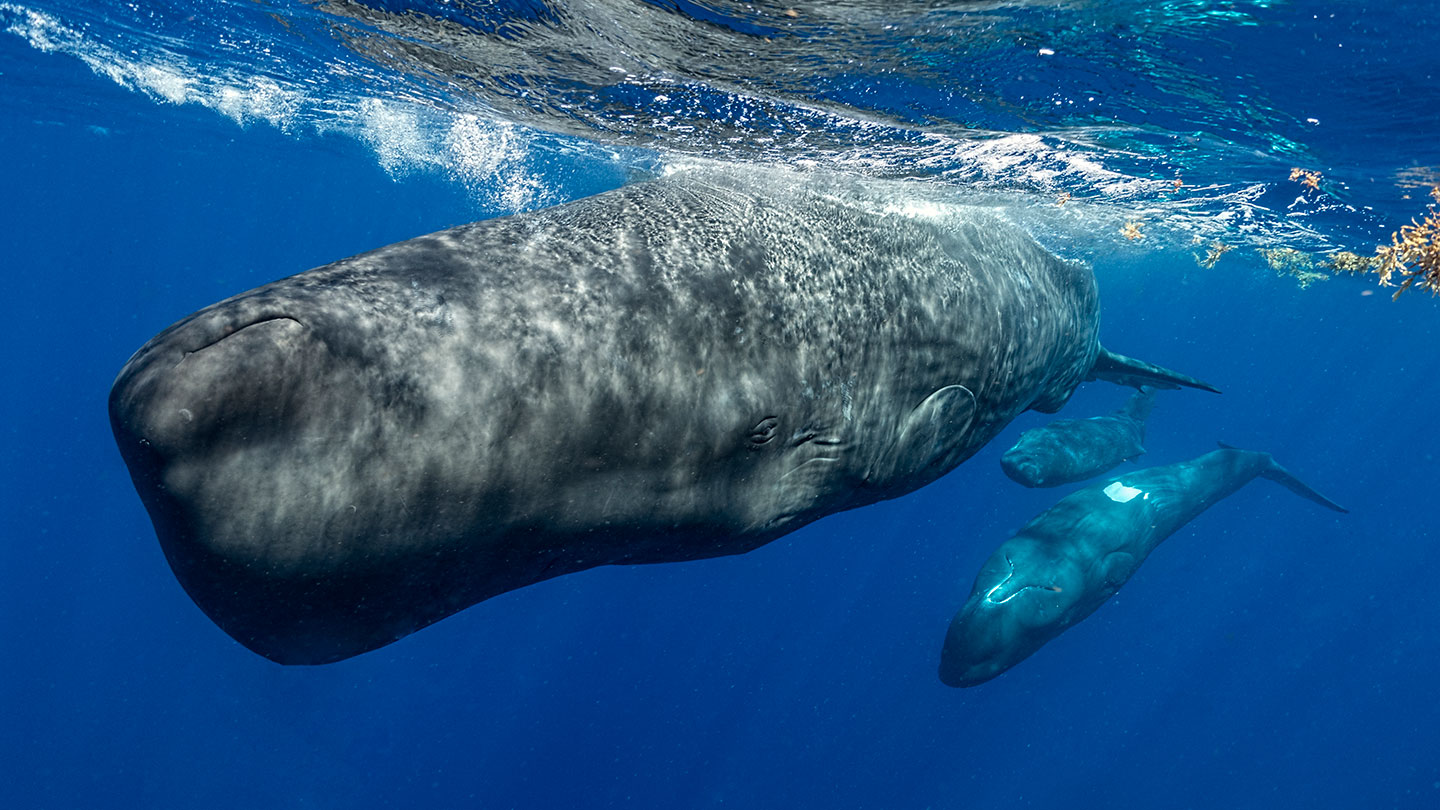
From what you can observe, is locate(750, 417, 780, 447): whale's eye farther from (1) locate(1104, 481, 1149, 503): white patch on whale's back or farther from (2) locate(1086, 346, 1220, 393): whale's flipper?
(1) locate(1104, 481, 1149, 503): white patch on whale's back

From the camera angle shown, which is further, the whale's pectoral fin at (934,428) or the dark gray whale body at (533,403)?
the whale's pectoral fin at (934,428)

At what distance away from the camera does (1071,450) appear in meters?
11.8

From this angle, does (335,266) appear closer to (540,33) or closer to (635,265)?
(635,265)

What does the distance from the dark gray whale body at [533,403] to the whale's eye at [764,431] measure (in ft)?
0.05

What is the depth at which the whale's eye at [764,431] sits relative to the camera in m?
3.10

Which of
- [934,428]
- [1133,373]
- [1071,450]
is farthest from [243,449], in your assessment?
[1071,450]

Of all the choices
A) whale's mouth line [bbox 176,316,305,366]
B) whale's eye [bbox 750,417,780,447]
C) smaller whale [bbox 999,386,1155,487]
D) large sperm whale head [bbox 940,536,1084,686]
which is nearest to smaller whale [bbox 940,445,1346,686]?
large sperm whale head [bbox 940,536,1084,686]

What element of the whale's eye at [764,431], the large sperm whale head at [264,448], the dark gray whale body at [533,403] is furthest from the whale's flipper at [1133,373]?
the large sperm whale head at [264,448]

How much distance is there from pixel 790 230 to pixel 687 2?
4.35m

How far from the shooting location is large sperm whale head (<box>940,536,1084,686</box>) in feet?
34.0

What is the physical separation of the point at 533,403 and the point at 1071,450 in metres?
11.4

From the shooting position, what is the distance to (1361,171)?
11.4m

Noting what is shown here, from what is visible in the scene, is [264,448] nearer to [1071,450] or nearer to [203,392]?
[203,392]

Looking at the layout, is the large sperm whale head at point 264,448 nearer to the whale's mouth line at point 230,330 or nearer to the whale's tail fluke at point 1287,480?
the whale's mouth line at point 230,330
